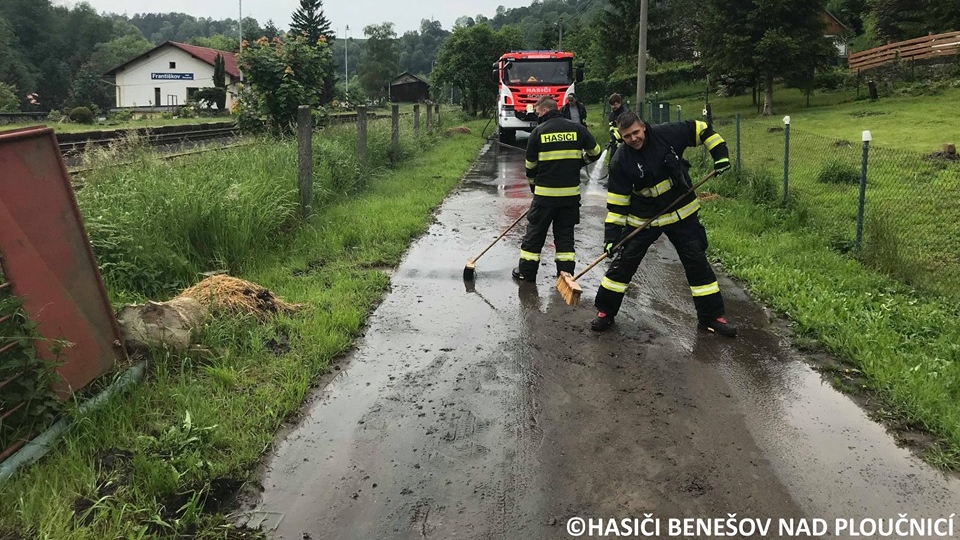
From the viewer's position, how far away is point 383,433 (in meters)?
3.81

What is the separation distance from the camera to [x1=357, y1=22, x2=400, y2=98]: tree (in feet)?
303

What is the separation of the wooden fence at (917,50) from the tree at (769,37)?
5.16 metres

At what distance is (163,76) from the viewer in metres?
60.8

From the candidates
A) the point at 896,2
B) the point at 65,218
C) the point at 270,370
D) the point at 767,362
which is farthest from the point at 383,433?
the point at 896,2

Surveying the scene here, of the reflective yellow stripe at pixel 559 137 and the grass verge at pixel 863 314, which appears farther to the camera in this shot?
the reflective yellow stripe at pixel 559 137

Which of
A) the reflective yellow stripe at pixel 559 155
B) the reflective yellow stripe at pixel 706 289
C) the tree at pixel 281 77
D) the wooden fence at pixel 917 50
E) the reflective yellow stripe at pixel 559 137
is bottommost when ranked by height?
the reflective yellow stripe at pixel 706 289

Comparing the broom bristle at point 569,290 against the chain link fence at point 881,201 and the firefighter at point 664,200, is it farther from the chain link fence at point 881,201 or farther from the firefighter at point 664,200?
the chain link fence at point 881,201

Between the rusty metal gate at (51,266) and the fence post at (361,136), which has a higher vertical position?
the fence post at (361,136)

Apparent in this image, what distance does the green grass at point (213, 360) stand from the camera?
9.89 ft

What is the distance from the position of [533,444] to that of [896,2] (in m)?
38.7

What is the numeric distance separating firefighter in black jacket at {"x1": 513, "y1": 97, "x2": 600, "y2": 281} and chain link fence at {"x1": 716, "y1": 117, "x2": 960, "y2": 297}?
2814mm

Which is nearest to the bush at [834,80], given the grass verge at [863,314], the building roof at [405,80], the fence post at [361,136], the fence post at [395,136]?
the fence post at [395,136]

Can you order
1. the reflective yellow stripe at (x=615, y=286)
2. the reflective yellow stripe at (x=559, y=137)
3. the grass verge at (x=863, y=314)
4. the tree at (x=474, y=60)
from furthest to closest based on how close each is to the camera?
the tree at (x=474, y=60), the reflective yellow stripe at (x=559, y=137), the reflective yellow stripe at (x=615, y=286), the grass verge at (x=863, y=314)

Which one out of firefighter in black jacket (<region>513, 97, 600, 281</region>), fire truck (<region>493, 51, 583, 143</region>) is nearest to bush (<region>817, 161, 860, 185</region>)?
firefighter in black jacket (<region>513, 97, 600, 281</region>)
